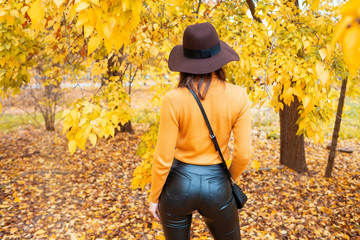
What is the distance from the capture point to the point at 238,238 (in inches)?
72.1

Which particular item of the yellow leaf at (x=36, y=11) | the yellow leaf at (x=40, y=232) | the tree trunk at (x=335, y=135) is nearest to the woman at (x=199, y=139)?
the yellow leaf at (x=36, y=11)

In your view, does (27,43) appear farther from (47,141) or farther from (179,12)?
(47,141)

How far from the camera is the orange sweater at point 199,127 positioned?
4.78 ft

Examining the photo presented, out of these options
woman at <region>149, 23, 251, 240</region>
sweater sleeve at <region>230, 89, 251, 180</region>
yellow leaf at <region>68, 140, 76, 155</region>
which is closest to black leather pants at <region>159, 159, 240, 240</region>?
woman at <region>149, 23, 251, 240</region>

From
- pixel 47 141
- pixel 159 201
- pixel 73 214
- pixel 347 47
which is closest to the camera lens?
pixel 347 47

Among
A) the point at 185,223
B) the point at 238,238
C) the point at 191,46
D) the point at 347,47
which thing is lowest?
the point at 238,238

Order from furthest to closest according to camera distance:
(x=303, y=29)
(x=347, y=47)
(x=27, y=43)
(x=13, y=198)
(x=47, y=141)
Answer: (x=47, y=141)
(x=13, y=198)
(x=27, y=43)
(x=303, y=29)
(x=347, y=47)

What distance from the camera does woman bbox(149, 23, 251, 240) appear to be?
1454mm

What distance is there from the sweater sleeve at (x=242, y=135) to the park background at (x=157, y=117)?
46 cm

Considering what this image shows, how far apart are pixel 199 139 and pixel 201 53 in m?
0.53

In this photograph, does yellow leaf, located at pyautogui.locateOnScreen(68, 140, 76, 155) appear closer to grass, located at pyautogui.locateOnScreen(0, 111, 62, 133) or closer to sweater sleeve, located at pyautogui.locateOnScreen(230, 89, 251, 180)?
sweater sleeve, located at pyautogui.locateOnScreen(230, 89, 251, 180)

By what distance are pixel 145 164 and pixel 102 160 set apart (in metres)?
3.91

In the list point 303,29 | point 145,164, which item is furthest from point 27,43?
point 303,29

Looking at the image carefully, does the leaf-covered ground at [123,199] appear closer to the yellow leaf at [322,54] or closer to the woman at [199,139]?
the woman at [199,139]
